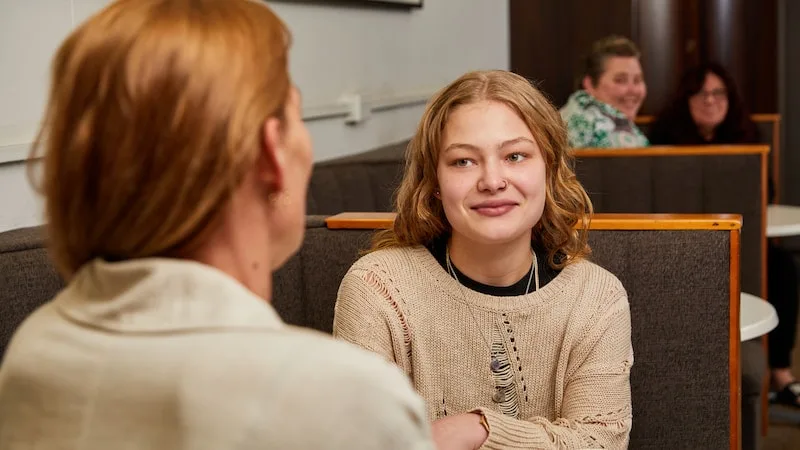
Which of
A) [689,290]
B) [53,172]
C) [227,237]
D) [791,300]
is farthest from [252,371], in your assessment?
[791,300]

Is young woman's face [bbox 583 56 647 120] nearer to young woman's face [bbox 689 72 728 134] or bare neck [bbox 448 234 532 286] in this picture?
young woman's face [bbox 689 72 728 134]

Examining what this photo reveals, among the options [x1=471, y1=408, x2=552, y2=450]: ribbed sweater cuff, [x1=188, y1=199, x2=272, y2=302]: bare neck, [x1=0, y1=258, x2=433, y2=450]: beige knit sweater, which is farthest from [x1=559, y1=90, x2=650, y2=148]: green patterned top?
[x1=0, y1=258, x2=433, y2=450]: beige knit sweater

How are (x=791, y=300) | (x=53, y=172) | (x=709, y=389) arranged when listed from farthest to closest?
(x=791, y=300), (x=709, y=389), (x=53, y=172)

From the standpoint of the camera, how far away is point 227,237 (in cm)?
92

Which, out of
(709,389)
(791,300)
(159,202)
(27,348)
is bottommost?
(791,300)

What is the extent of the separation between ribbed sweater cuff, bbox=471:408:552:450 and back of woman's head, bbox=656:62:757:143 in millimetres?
3799

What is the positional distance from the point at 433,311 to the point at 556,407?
29 cm

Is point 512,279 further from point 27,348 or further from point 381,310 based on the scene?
point 27,348

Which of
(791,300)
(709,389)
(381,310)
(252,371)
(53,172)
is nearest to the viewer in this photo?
(252,371)

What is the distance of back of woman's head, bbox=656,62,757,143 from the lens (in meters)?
5.31

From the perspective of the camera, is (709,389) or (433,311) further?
(709,389)

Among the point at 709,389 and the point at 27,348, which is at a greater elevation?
the point at 27,348

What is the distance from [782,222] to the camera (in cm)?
422

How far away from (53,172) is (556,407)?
1290 mm
